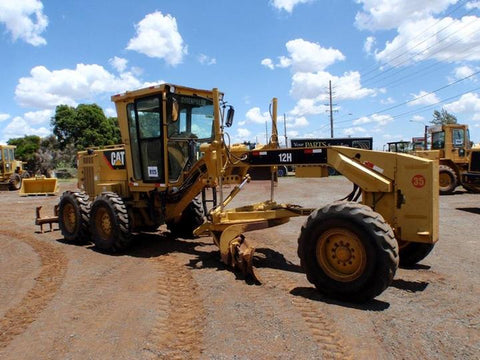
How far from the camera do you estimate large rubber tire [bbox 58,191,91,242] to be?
8812 millimetres

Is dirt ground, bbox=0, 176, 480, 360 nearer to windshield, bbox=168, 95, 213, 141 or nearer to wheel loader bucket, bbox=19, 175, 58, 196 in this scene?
windshield, bbox=168, 95, 213, 141

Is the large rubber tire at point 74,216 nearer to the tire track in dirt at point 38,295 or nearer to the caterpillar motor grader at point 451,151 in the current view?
the tire track in dirt at point 38,295

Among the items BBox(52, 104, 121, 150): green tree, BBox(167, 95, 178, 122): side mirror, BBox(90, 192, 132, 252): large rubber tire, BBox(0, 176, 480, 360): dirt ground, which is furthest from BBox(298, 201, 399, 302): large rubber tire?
BBox(52, 104, 121, 150): green tree

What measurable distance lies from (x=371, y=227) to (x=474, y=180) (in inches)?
463

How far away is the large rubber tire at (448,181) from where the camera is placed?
663 inches

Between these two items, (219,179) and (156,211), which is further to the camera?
(156,211)

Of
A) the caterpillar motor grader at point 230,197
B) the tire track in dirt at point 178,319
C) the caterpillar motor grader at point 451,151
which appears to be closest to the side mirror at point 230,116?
the caterpillar motor grader at point 230,197

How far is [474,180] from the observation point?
567 inches

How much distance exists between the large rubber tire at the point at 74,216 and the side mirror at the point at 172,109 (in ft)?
9.39

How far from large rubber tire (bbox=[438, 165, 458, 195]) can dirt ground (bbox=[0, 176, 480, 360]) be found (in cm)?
1020

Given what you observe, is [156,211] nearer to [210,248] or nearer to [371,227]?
[210,248]

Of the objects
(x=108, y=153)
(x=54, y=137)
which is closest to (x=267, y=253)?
(x=108, y=153)

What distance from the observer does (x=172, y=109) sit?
7.40 meters

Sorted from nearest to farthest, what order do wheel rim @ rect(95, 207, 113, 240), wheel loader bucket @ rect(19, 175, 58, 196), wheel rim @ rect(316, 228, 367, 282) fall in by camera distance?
1. wheel rim @ rect(316, 228, 367, 282)
2. wheel rim @ rect(95, 207, 113, 240)
3. wheel loader bucket @ rect(19, 175, 58, 196)
